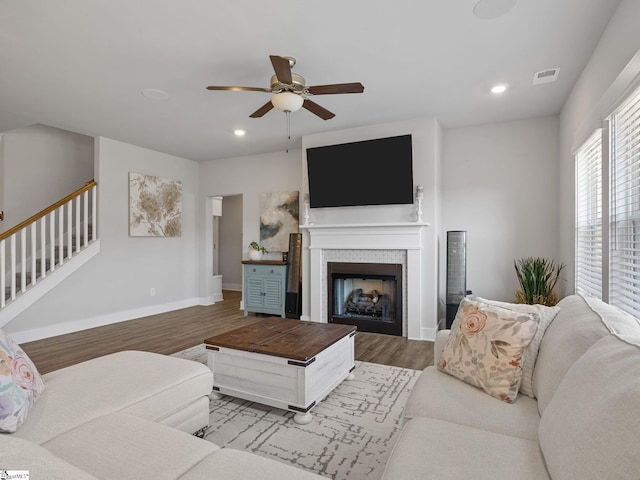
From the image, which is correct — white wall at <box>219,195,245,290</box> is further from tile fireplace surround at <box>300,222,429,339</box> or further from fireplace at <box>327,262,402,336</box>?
fireplace at <box>327,262,402,336</box>

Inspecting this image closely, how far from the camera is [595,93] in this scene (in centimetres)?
264

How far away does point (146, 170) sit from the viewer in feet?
18.1

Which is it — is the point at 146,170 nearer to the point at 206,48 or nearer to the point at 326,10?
the point at 206,48

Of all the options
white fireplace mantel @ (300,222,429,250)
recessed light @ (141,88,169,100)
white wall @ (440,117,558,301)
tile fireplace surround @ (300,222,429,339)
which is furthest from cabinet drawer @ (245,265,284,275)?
recessed light @ (141,88,169,100)

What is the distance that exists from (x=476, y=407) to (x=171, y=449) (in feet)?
3.95

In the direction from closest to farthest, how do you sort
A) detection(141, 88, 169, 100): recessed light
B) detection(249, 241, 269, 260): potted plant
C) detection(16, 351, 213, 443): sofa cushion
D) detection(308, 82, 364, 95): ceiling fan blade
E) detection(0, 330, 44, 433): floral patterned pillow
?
1. detection(0, 330, 44, 433): floral patterned pillow
2. detection(16, 351, 213, 443): sofa cushion
3. detection(308, 82, 364, 95): ceiling fan blade
4. detection(141, 88, 169, 100): recessed light
5. detection(249, 241, 269, 260): potted plant

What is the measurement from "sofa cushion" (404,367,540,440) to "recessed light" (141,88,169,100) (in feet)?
11.3

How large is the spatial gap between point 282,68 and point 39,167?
15.1 feet

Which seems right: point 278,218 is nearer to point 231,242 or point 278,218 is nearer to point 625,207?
point 231,242

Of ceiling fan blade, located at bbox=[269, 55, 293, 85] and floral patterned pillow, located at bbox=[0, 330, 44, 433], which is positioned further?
ceiling fan blade, located at bbox=[269, 55, 293, 85]

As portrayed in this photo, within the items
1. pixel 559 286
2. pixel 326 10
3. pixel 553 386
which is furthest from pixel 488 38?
pixel 559 286

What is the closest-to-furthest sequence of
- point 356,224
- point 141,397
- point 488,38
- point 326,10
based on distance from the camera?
1. point 141,397
2. point 326,10
3. point 488,38
4. point 356,224

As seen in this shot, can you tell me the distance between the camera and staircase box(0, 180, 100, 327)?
12.6ft

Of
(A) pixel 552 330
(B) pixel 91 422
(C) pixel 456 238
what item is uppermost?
(C) pixel 456 238
